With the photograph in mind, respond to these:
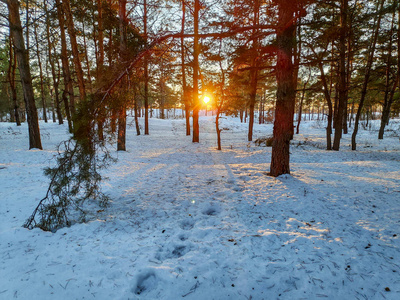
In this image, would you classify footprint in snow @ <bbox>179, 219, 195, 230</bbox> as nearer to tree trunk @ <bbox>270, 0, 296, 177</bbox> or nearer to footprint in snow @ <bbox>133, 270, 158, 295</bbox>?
footprint in snow @ <bbox>133, 270, 158, 295</bbox>

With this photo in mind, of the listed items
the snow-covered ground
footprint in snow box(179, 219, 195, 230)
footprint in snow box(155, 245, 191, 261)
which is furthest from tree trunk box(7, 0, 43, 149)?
footprint in snow box(155, 245, 191, 261)

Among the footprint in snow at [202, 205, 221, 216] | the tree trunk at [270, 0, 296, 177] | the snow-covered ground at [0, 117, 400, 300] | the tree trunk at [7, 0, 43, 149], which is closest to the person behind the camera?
the snow-covered ground at [0, 117, 400, 300]

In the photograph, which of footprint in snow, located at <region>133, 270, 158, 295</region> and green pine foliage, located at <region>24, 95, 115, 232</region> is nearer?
footprint in snow, located at <region>133, 270, 158, 295</region>

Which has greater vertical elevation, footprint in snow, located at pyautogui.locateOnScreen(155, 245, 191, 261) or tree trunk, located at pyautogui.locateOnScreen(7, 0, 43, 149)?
tree trunk, located at pyautogui.locateOnScreen(7, 0, 43, 149)

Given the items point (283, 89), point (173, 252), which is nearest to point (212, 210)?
point (173, 252)

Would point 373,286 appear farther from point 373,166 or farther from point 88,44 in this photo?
point 88,44

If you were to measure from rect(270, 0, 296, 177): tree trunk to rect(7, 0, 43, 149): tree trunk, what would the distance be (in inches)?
457

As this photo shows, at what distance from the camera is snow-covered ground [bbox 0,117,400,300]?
215 cm

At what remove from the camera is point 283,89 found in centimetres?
556

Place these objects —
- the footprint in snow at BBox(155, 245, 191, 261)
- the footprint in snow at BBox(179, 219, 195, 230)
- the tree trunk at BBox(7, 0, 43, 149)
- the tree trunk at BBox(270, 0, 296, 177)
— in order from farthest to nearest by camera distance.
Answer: the tree trunk at BBox(7, 0, 43, 149) < the tree trunk at BBox(270, 0, 296, 177) < the footprint in snow at BBox(179, 219, 195, 230) < the footprint in snow at BBox(155, 245, 191, 261)

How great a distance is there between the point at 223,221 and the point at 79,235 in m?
2.65

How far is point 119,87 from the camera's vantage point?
3.93 metres

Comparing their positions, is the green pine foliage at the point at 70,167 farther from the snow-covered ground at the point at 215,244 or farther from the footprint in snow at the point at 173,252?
the footprint in snow at the point at 173,252

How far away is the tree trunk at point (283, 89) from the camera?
5228mm
